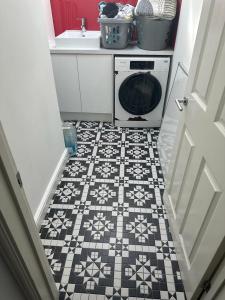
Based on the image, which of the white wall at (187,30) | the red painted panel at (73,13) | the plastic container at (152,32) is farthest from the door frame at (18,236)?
the red painted panel at (73,13)

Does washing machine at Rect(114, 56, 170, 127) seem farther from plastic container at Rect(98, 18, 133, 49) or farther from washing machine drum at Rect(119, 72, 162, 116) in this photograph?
plastic container at Rect(98, 18, 133, 49)

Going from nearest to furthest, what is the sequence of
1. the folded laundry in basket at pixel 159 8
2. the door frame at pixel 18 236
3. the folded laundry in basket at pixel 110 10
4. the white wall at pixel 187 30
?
the door frame at pixel 18 236 → the white wall at pixel 187 30 → the folded laundry in basket at pixel 159 8 → the folded laundry in basket at pixel 110 10

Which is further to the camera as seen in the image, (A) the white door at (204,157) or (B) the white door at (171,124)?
(B) the white door at (171,124)

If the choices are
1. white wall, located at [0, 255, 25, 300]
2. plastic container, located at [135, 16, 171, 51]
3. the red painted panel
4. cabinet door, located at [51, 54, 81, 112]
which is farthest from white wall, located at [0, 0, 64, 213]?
the red painted panel

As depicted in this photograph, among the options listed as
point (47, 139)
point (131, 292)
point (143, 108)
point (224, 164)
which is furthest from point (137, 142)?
point (224, 164)

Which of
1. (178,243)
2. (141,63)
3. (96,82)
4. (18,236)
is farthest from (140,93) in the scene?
(18,236)

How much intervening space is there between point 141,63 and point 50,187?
5.17 feet

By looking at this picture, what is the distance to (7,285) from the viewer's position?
860 millimetres

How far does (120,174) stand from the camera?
2178 mm

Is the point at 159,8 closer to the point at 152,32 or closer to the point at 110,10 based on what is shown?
the point at 152,32

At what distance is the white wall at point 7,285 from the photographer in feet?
2.68

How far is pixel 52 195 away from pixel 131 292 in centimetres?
98

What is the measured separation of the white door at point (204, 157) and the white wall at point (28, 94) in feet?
3.28

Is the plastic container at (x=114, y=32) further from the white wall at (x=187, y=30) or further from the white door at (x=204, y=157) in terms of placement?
the white door at (x=204, y=157)
